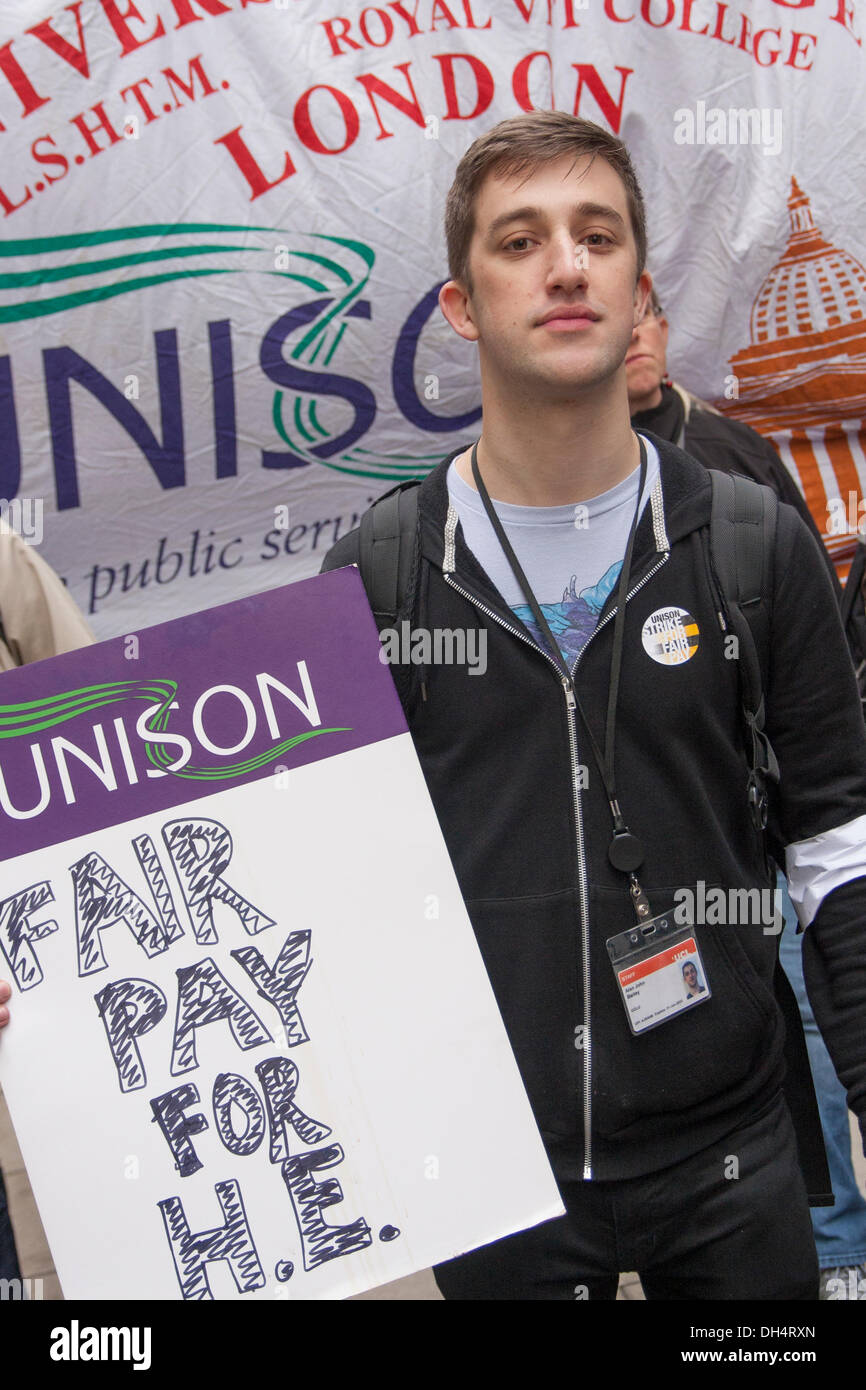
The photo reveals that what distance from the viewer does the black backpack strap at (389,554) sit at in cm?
184

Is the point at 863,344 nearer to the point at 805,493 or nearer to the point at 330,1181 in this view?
the point at 805,493

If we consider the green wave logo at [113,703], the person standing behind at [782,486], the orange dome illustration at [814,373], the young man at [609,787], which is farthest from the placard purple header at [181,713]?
the orange dome illustration at [814,373]

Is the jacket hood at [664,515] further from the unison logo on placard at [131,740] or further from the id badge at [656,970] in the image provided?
the id badge at [656,970]

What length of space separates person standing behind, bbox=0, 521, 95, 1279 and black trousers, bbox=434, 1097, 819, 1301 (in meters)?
1.15

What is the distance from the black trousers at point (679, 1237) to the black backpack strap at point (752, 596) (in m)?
0.48

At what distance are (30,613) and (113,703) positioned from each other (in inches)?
18.6

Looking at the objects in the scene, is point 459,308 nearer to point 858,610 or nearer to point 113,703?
point 113,703

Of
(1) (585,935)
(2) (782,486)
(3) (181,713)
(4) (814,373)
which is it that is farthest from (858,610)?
(3) (181,713)

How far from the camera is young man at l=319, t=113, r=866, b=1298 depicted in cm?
175

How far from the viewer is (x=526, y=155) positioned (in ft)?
6.01

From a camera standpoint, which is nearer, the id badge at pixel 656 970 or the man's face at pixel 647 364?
the id badge at pixel 656 970

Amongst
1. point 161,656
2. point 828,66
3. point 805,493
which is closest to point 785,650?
point 161,656

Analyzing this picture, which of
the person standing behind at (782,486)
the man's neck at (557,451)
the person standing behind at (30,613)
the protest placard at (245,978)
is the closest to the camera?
the protest placard at (245,978)

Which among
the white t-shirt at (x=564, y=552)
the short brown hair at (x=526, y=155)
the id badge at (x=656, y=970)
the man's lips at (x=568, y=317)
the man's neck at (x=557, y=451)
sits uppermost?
the short brown hair at (x=526, y=155)
